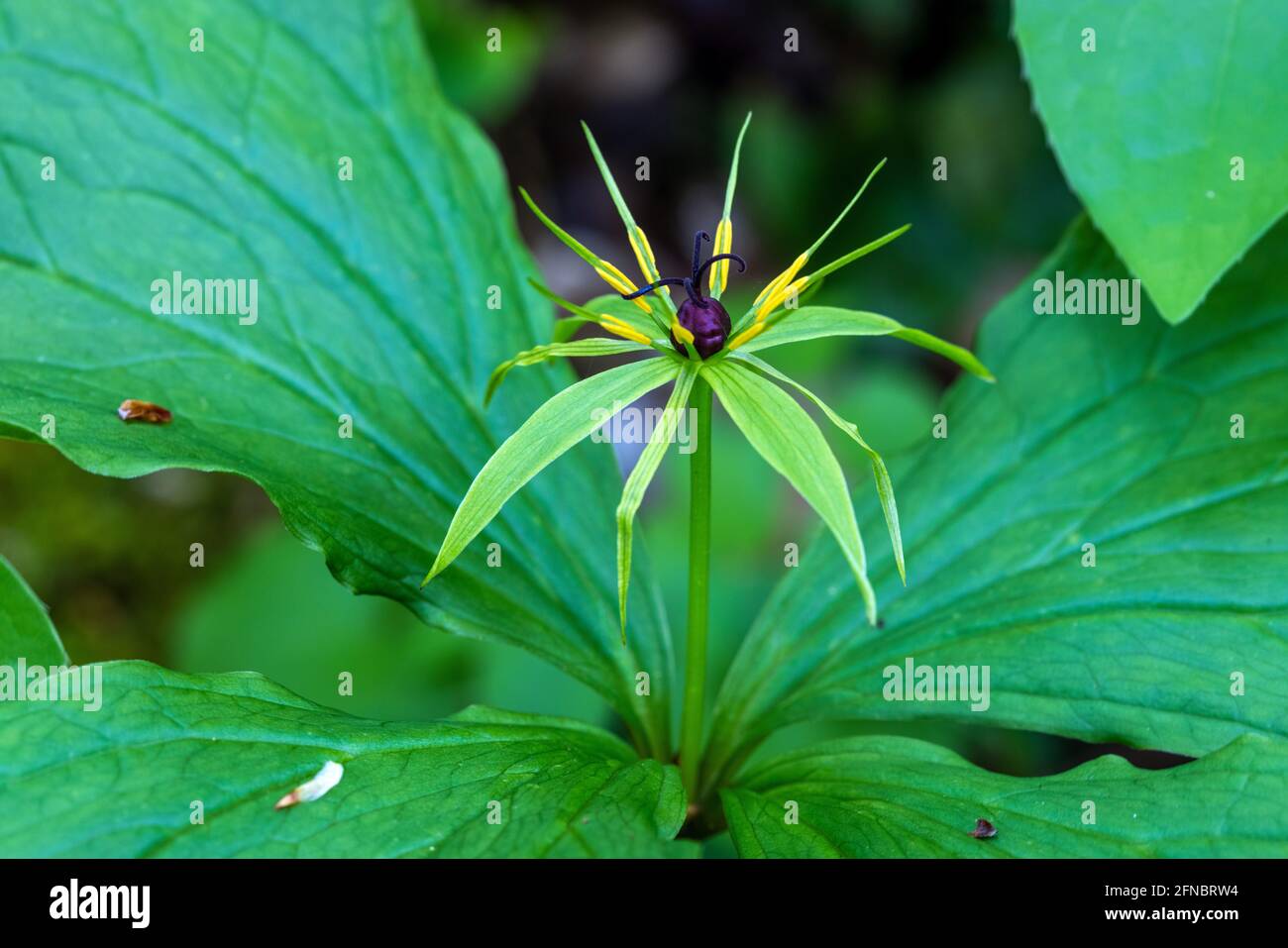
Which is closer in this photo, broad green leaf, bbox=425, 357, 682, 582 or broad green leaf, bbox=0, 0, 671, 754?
broad green leaf, bbox=425, 357, 682, 582

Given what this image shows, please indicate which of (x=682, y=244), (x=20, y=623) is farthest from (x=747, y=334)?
(x=682, y=244)

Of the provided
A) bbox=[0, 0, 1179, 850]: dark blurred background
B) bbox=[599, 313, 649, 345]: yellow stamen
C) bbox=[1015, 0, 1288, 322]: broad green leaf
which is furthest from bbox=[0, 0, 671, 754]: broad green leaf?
bbox=[0, 0, 1179, 850]: dark blurred background

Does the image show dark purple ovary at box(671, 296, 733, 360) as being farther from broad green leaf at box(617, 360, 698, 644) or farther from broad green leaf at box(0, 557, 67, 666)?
broad green leaf at box(0, 557, 67, 666)

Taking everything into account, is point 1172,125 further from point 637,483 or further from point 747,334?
point 637,483

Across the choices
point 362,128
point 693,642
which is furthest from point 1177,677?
point 362,128

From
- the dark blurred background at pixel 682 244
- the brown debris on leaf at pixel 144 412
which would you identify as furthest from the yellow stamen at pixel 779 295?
the dark blurred background at pixel 682 244

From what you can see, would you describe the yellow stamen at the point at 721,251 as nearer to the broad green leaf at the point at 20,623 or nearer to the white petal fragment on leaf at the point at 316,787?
the white petal fragment on leaf at the point at 316,787
